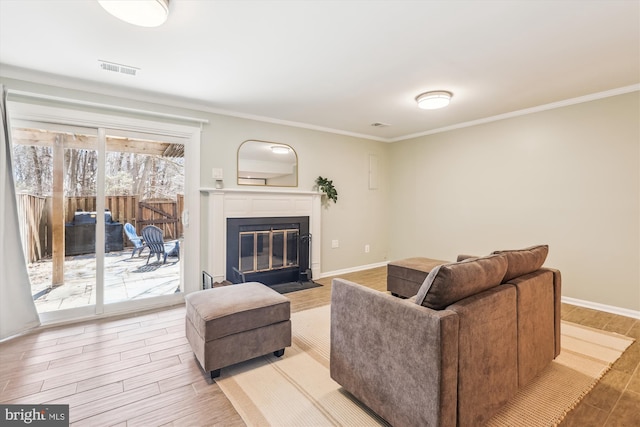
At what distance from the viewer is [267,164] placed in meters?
4.32

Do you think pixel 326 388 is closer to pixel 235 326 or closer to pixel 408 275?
pixel 235 326

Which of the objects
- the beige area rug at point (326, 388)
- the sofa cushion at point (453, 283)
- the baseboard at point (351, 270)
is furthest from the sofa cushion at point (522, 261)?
the baseboard at point (351, 270)

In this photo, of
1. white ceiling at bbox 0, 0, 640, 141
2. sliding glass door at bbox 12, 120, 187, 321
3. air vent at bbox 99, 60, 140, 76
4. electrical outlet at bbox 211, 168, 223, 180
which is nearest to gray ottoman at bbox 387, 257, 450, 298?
white ceiling at bbox 0, 0, 640, 141

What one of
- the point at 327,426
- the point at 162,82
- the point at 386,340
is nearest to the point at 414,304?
the point at 386,340

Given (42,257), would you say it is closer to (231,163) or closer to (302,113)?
(231,163)

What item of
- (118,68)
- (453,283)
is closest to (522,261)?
(453,283)

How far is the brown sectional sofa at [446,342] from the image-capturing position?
1335mm

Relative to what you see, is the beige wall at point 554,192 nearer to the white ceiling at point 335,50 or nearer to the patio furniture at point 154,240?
the white ceiling at point 335,50

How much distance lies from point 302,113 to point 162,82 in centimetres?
170

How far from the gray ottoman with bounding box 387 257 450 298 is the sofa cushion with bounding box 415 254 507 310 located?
1788 mm

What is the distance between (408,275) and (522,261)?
168cm

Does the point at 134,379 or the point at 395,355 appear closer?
the point at 395,355

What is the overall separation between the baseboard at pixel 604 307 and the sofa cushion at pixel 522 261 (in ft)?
6.93

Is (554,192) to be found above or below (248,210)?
above
